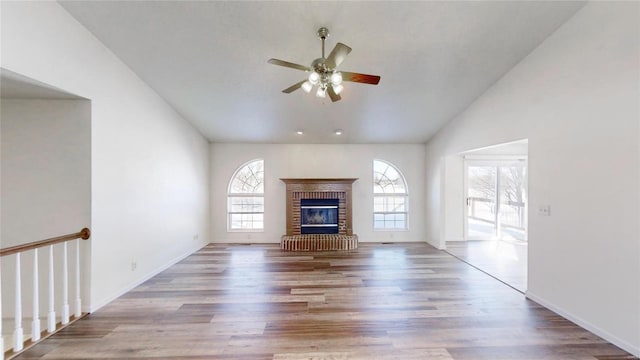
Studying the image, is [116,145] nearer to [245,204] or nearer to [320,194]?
[245,204]

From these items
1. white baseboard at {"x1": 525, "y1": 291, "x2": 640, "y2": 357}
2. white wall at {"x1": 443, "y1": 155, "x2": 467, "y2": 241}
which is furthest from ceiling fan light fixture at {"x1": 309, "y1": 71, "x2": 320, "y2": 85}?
white wall at {"x1": 443, "y1": 155, "x2": 467, "y2": 241}

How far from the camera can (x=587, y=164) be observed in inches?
106

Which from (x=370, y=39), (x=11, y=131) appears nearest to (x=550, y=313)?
(x=370, y=39)

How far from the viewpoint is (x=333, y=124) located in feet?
17.9

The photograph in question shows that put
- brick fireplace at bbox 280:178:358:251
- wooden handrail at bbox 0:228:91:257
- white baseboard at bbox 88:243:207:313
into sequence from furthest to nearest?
brick fireplace at bbox 280:178:358:251
white baseboard at bbox 88:243:207:313
wooden handrail at bbox 0:228:91:257

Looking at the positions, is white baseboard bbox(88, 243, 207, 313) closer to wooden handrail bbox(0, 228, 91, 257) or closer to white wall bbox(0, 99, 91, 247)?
wooden handrail bbox(0, 228, 91, 257)

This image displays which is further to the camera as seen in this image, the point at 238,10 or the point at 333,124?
the point at 333,124

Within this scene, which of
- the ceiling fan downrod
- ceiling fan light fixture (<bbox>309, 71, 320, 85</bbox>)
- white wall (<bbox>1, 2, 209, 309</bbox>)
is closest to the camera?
white wall (<bbox>1, 2, 209, 309</bbox>)

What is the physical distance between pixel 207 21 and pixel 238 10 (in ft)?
1.31

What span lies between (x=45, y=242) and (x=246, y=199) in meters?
4.12

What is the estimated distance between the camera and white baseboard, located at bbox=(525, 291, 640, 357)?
7.59 ft

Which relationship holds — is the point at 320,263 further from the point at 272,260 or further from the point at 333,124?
the point at 333,124

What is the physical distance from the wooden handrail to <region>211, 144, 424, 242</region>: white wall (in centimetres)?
352

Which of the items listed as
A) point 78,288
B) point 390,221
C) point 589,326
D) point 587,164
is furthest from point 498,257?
point 78,288
